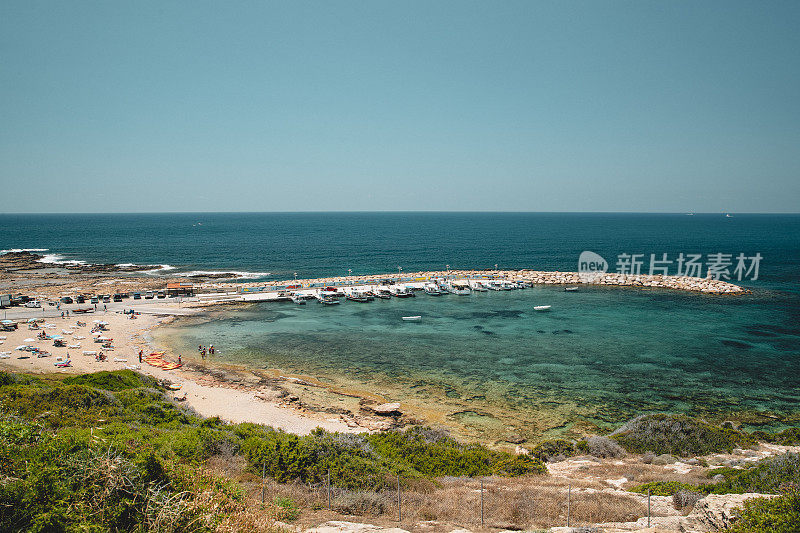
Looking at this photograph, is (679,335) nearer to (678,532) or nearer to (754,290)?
(754,290)

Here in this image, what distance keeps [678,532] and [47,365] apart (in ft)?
130

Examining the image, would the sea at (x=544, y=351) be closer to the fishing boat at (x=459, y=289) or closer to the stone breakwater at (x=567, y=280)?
the fishing boat at (x=459, y=289)

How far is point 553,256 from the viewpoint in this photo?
104 m

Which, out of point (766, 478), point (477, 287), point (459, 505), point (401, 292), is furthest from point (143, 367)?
point (477, 287)

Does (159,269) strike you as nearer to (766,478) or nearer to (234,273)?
(234,273)

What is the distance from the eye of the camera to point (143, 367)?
107 ft

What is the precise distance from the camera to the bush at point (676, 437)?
19.7m

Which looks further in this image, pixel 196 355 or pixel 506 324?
pixel 506 324

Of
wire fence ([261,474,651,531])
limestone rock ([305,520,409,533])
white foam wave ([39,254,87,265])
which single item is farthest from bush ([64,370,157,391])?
white foam wave ([39,254,87,265])

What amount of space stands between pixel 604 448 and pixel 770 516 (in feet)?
38.3

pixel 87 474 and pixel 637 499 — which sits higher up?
pixel 87 474

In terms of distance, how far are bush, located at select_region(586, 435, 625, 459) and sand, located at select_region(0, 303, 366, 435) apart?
11.8 m

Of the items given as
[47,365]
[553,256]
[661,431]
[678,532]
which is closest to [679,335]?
[661,431]

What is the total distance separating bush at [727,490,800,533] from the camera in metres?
8.24
